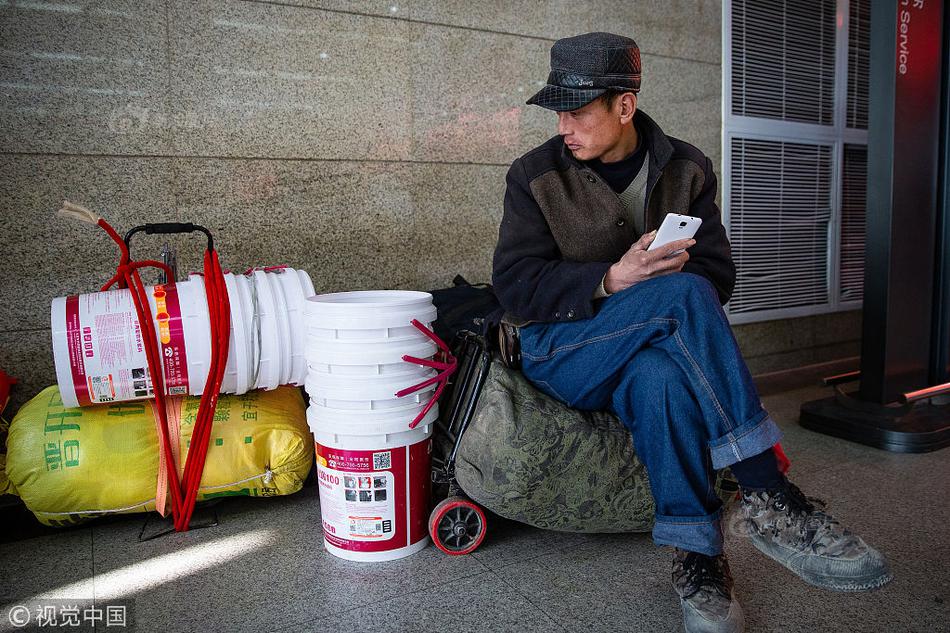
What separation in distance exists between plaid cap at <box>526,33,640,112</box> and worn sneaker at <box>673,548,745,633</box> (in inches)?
46.2

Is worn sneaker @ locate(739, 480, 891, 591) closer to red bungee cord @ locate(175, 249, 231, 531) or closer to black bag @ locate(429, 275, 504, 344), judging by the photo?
black bag @ locate(429, 275, 504, 344)

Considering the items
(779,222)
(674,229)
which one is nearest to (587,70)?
(674,229)

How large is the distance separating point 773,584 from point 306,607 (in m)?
1.15

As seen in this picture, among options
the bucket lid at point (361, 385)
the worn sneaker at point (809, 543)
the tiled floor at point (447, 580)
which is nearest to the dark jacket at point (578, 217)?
the bucket lid at point (361, 385)

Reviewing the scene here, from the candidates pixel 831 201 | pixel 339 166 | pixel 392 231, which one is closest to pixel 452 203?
pixel 392 231

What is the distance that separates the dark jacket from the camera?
6.63 ft

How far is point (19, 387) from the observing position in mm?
2506

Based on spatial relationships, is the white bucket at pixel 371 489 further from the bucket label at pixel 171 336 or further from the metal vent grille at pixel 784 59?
the metal vent grille at pixel 784 59

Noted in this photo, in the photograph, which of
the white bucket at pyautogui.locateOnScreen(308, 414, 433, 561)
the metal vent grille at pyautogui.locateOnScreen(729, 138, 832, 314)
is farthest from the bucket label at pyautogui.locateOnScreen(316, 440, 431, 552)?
the metal vent grille at pyautogui.locateOnScreen(729, 138, 832, 314)

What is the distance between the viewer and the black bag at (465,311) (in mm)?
2183

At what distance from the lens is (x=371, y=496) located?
1968mm

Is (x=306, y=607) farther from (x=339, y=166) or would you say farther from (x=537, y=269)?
(x=339, y=166)

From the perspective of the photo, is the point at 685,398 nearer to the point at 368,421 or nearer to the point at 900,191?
the point at 368,421

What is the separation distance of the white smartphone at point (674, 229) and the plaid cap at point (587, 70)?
455 millimetres
